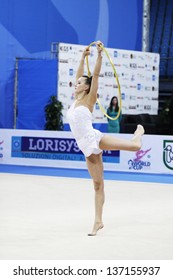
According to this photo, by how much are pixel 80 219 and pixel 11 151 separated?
8042 mm

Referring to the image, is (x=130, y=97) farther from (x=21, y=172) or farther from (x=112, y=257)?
(x=112, y=257)

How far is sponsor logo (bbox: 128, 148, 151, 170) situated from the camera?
1504 centimetres

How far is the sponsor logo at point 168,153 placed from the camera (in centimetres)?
1470

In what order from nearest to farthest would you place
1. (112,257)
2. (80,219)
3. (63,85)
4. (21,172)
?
(112,257) → (80,219) → (21,172) → (63,85)

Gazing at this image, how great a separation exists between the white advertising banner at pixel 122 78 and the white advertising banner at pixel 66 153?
3.16 m

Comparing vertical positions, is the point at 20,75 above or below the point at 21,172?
above

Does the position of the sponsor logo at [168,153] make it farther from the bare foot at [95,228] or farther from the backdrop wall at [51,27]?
the bare foot at [95,228]

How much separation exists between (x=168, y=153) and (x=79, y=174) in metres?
1.98

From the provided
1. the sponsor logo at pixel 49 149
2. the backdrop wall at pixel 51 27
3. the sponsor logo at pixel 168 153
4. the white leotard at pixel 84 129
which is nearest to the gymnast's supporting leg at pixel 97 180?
the white leotard at pixel 84 129

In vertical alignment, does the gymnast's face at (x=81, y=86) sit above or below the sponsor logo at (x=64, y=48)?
below

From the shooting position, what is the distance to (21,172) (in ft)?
49.3

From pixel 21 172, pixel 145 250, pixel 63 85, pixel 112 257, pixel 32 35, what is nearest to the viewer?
pixel 112 257
